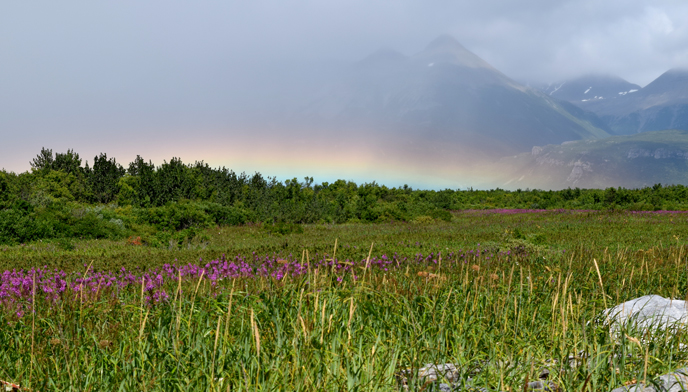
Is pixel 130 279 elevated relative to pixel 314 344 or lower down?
lower down

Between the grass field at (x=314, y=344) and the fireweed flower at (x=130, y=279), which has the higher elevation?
the grass field at (x=314, y=344)

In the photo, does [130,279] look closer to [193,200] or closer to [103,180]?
[193,200]

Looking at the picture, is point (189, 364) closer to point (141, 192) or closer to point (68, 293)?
point (68, 293)

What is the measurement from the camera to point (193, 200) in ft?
139

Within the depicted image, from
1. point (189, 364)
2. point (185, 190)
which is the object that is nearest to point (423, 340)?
point (189, 364)

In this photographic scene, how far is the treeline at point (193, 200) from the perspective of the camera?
18.6 m

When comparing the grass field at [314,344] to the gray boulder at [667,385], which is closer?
the gray boulder at [667,385]

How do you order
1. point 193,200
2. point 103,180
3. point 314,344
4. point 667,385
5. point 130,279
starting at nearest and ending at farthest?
point 667,385
point 314,344
point 130,279
point 193,200
point 103,180

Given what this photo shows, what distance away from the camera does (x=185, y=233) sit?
16.4m

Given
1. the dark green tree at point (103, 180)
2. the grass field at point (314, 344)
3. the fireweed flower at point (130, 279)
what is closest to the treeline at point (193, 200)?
the dark green tree at point (103, 180)

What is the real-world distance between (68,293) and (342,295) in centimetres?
313

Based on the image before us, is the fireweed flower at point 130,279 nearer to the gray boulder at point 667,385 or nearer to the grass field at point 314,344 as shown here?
the grass field at point 314,344

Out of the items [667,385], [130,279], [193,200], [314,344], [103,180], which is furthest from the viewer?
[103,180]

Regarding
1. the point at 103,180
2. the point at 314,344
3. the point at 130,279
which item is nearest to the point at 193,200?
the point at 103,180
